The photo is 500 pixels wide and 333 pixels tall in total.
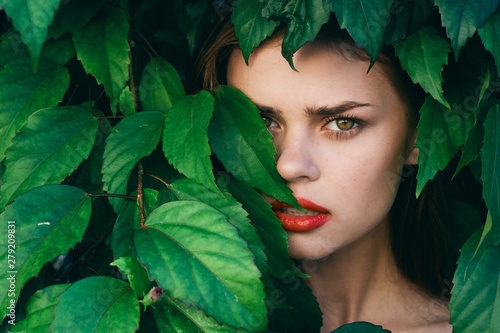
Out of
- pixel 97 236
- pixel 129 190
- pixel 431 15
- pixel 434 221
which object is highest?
pixel 431 15

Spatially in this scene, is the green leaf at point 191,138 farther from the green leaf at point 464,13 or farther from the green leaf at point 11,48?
the green leaf at point 464,13

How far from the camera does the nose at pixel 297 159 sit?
34.4 inches

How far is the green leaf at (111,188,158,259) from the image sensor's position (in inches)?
27.2

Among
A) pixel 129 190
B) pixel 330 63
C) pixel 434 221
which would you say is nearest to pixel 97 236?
pixel 129 190

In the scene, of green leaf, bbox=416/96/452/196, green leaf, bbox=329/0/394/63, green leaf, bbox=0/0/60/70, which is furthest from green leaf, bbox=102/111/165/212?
green leaf, bbox=416/96/452/196

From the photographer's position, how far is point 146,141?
2.49ft

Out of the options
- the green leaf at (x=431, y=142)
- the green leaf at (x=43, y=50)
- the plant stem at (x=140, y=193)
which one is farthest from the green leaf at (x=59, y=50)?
the green leaf at (x=431, y=142)

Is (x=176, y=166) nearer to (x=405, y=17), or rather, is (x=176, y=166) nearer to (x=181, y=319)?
(x=181, y=319)

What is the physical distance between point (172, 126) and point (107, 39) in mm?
182

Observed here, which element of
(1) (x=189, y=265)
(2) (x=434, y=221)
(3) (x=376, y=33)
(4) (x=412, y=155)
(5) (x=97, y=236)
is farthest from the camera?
(2) (x=434, y=221)

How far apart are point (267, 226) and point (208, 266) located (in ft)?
0.78

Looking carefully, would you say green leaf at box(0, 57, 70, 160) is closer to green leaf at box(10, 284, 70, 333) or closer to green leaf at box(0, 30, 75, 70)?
green leaf at box(0, 30, 75, 70)

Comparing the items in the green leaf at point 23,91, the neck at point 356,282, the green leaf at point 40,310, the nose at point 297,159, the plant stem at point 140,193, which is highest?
the green leaf at point 23,91

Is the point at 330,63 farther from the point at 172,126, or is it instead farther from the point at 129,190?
the point at 129,190
